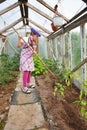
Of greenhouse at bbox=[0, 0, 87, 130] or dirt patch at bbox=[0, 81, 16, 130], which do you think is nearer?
greenhouse at bbox=[0, 0, 87, 130]

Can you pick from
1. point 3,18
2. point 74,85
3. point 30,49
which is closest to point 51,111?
point 30,49

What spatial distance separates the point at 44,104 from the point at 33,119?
0.64 m

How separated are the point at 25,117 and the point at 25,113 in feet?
0.64

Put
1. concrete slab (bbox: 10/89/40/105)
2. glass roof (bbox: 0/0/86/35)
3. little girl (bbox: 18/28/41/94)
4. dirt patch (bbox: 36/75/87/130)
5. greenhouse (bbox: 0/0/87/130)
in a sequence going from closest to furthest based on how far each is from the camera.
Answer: dirt patch (bbox: 36/75/87/130) < greenhouse (bbox: 0/0/87/130) < concrete slab (bbox: 10/89/40/105) < little girl (bbox: 18/28/41/94) < glass roof (bbox: 0/0/86/35)

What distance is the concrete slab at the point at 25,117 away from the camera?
12.3ft

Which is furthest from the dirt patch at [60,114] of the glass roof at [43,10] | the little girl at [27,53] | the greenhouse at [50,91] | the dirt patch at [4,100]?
the glass roof at [43,10]

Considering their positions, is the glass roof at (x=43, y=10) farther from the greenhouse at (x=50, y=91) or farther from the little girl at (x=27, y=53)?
the little girl at (x=27, y=53)

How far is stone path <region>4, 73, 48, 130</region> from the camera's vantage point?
148 inches

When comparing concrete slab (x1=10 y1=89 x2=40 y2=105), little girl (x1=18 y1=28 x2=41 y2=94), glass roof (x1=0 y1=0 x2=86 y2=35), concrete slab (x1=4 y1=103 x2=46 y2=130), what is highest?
glass roof (x1=0 y1=0 x2=86 y2=35)

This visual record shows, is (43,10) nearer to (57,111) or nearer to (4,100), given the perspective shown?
(4,100)

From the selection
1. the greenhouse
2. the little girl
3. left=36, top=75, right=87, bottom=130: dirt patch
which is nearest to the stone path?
the greenhouse

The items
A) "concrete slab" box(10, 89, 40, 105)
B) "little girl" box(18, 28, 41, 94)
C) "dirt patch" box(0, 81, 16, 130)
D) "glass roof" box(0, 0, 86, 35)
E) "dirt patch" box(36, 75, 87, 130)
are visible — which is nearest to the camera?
"dirt patch" box(36, 75, 87, 130)

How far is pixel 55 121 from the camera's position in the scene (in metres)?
3.75

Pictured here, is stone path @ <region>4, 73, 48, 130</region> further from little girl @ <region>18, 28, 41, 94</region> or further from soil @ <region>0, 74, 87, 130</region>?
little girl @ <region>18, 28, 41, 94</region>
